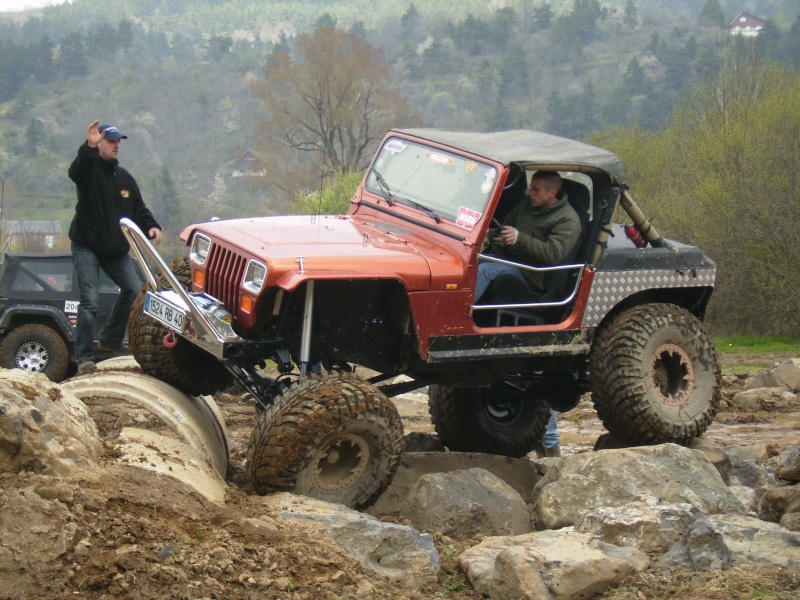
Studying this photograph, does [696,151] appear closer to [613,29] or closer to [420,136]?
[420,136]

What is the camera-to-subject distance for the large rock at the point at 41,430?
529 cm

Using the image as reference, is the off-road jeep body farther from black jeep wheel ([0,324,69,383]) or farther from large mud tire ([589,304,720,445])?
black jeep wheel ([0,324,69,383])

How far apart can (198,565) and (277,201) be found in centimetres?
5530

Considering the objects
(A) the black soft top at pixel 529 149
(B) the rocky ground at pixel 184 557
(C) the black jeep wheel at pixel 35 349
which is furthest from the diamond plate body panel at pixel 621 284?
(C) the black jeep wheel at pixel 35 349

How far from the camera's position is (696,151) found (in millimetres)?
32656

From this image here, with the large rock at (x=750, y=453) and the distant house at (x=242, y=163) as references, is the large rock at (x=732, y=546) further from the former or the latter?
the distant house at (x=242, y=163)

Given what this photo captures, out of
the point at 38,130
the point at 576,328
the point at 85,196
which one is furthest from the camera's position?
the point at 38,130

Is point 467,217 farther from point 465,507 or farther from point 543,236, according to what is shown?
point 465,507

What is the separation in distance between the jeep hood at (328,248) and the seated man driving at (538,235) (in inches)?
17.8

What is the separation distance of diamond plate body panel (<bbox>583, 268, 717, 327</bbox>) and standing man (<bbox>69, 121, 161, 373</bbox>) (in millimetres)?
3315

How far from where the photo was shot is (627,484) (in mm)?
6965

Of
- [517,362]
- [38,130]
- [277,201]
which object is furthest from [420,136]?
[38,130]

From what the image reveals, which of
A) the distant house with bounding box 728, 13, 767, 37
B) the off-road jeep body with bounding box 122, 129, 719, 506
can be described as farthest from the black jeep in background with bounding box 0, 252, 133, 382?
the distant house with bounding box 728, 13, 767, 37

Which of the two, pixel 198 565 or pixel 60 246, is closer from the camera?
pixel 198 565
